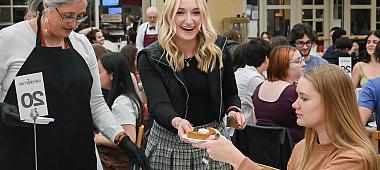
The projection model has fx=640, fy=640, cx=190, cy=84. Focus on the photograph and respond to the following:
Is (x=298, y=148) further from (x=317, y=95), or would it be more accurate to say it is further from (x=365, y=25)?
(x=365, y=25)

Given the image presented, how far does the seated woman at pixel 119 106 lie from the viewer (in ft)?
13.3

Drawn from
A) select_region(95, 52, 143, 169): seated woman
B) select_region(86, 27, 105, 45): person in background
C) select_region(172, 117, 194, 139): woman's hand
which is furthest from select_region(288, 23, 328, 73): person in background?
select_region(172, 117, 194, 139): woman's hand

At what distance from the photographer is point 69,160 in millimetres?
2715

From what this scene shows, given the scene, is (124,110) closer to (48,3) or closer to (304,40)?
(48,3)

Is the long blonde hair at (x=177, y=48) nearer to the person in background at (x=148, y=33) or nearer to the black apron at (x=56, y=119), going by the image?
the black apron at (x=56, y=119)

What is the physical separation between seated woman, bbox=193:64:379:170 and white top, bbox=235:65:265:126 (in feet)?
9.18

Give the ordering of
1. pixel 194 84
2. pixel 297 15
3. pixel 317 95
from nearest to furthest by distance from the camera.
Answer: pixel 317 95 → pixel 194 84 → pixel 297 15

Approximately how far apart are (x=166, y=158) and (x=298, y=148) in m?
0.65

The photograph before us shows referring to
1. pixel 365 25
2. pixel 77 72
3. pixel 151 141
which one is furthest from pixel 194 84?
pixel 365 25

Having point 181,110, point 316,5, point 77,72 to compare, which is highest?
point 316,5

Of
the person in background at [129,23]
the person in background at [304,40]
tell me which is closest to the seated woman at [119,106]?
the person in background at [304,40]

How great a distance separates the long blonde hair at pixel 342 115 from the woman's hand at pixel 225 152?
1.16 ft

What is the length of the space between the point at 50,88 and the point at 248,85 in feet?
9.96

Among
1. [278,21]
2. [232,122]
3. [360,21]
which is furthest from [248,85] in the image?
[360,21]
